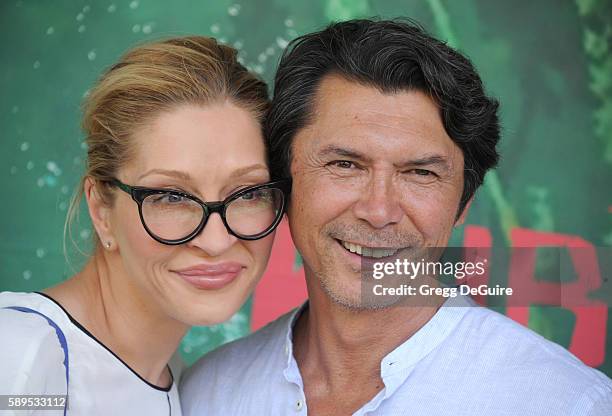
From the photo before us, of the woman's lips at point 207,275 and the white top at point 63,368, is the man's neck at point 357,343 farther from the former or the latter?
the white top at point 63,368

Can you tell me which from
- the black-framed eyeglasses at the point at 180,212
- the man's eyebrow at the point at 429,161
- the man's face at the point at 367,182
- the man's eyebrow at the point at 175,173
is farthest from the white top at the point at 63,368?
the man's eyebrow at the point at 429,161

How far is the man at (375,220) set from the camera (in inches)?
93.3

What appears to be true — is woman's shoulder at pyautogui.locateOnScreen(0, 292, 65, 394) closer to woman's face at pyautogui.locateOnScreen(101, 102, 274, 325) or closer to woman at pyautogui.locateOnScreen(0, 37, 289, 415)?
woman at pyautogui.locateOnScreen(0, 37, 289, 415)

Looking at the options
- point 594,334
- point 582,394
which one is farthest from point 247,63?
point 582,394

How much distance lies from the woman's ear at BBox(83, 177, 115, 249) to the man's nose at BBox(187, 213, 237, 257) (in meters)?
0.30

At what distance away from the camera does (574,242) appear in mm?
4078

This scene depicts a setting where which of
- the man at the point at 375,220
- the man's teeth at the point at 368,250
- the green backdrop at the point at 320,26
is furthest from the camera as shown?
the green backdrop at the point at 320,26

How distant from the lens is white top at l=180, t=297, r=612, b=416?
2205 millimetres

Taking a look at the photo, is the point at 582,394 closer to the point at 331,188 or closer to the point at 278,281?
the point at 331,188

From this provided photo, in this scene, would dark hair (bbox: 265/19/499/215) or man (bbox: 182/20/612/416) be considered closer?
man (bbox: 182/20/612/416)

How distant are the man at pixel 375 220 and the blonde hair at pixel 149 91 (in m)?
0.21

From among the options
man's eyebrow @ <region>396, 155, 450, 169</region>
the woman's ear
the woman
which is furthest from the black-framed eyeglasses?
man's eyebrow @ <region>396, 155, 450, 169</region>

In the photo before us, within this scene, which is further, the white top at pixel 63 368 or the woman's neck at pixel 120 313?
the woman's neck at pixel 120 313

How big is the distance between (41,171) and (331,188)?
2251 mm
